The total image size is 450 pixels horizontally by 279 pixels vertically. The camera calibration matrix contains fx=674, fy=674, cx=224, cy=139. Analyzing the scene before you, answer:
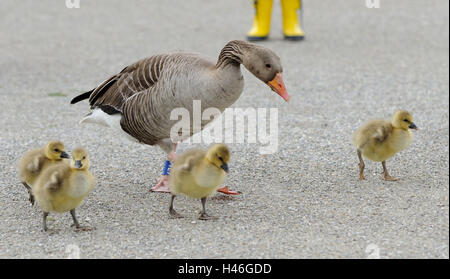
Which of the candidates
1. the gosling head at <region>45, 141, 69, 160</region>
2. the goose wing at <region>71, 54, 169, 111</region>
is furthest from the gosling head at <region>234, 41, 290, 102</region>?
the gosling head at <region>45, 141, 69, 160</region>

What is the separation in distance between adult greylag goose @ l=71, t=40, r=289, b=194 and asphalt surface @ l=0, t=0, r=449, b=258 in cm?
64

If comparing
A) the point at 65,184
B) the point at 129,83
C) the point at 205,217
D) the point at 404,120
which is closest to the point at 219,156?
the point at 205,217

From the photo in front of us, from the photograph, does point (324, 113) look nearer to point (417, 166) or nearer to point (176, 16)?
point (417, 166)

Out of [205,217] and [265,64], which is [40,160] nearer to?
[205,217]

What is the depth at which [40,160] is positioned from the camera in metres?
4.64

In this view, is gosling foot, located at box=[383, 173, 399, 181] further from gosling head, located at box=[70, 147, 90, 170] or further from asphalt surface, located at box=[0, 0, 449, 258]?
gosling head, located at box=[70, 147, 90, 170]

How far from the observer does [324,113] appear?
298 inches

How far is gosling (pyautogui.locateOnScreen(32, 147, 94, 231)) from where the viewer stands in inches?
167

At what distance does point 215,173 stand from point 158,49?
21.1 feet

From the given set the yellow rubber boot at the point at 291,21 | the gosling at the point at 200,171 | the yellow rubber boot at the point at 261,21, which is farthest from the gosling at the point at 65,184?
the yellow rubber boot at the point at 291,21

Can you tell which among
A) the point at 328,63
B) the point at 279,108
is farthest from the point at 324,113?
the point at 328,63

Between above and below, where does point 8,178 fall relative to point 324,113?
below

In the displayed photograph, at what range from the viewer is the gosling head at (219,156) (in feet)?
14.2
